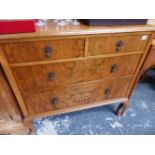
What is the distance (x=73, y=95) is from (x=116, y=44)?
498 mm

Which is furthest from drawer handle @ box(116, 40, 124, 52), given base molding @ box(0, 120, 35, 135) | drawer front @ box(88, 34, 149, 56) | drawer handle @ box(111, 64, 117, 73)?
base molding @ box(0, 120, 35, 135)

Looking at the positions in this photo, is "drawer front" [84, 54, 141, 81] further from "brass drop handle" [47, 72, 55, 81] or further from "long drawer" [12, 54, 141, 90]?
"brass drop handle" [47, 72, 55, 81]

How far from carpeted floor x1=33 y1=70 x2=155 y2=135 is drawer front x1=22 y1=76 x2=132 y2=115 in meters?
0.29

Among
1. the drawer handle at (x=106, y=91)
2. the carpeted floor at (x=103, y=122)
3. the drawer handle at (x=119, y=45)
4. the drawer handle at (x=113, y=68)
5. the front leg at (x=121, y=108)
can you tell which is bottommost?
the carpeted floor at (x=103, y=122)

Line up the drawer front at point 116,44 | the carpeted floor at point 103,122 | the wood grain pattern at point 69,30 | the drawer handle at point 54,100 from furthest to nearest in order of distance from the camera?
the carpeted floor at point 103,122 < the drawer handle at point 54,100 < the drawer front at point 116,44 < the wood grain pattern at point 69,30

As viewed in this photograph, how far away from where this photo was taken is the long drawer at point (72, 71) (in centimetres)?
85

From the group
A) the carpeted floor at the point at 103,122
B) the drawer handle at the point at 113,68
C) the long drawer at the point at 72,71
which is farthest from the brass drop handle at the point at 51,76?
the carpeted floor at the point at 103,122

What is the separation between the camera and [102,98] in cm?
122

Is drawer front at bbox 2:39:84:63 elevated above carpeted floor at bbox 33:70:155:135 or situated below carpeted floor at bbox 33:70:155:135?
above

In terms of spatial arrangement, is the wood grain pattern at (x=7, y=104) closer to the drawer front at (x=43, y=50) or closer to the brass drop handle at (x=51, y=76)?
the drawer front at (x=43, y=50)

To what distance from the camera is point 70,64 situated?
88 centimetres

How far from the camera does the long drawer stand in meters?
0.85

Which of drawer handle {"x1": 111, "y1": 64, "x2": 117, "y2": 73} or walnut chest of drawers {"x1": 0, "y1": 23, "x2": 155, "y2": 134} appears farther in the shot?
drawer handle {"x1": 111, "y1": 64, "x2": 117, "y2": 73}
